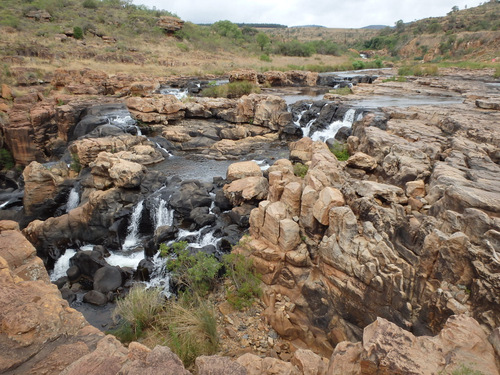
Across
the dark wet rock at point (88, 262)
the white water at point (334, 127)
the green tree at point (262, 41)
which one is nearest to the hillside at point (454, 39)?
the green tree at point (262, 41)

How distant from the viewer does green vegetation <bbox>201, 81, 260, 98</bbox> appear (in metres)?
25.4

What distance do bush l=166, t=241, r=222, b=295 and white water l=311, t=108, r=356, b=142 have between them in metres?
11.2

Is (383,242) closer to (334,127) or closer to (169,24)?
(334,127)

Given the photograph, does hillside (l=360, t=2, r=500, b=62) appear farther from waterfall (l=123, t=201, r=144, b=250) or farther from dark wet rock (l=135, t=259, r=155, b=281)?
dark wet rock (l=135, t=259, r=155, b=281)

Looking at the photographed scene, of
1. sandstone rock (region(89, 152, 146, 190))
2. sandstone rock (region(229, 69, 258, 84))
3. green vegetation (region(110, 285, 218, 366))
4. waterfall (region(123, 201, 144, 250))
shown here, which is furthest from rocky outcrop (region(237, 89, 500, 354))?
sandstone rock (region(229, 69, 258, 84))

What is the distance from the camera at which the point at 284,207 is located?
816 cm

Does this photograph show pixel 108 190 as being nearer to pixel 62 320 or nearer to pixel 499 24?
pixel 62 320

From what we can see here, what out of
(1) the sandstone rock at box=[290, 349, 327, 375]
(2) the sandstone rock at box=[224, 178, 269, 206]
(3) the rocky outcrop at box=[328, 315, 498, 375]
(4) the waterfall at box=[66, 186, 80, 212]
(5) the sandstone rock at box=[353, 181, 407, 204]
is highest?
(5) the sandstone rock at box=[353, 181, 407, 204]

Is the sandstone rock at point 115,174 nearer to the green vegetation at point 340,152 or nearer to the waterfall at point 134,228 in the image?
the waterfall at point 134,228

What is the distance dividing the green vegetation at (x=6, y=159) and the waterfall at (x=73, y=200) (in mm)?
7980

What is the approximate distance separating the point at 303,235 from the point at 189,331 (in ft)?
11.2

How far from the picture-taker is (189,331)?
6.54m

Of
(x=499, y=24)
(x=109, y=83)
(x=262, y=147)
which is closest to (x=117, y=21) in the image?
(x=109, y=83)

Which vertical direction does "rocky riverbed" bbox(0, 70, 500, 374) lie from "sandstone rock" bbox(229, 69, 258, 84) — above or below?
below
